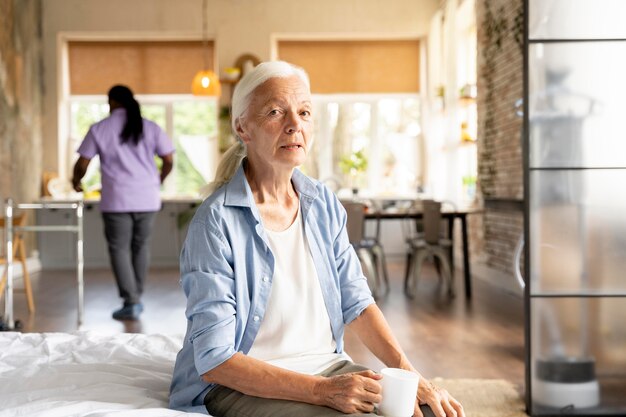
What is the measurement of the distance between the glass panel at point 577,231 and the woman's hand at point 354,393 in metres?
1.76

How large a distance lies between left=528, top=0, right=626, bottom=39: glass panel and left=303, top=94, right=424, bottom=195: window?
6.19 m

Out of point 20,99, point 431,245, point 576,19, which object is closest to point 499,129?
point 431,245

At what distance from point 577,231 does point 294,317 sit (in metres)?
1.76

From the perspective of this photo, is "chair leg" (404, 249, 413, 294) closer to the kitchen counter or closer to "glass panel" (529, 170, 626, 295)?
the kitchen counter

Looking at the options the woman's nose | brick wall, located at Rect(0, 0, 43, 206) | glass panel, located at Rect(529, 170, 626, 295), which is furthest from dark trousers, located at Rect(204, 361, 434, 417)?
brick wall, located at Rect(0, 0, 43, 206)

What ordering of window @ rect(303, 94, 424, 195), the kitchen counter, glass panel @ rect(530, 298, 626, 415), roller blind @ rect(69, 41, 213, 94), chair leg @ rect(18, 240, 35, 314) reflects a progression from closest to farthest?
glass panel @ rect(530, 298, 626, 415) < chair leg @ rect(18, 240, 35, 314) < the kitchen counter < roller blind @ rect(69, 41, 213, 94) < window @ rect(303, 94, 424, 195)

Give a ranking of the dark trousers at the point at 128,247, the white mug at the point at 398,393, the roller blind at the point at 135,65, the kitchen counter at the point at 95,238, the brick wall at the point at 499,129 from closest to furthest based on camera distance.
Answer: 1. the white mug at the point at 398,393
2. the dark trousers at the point at 128,247
3. the brick wall at the point at 499,129
4. the kitchen counter at the point at 95,238
5. the roller blind at the point at 135,65

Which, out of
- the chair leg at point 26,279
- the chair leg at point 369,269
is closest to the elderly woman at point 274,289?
the chair leg at point 26,279

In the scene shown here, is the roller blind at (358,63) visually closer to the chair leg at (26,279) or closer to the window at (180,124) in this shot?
the window at (180,124)

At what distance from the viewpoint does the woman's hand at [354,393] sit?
1193 millimetres

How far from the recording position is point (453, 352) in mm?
3764

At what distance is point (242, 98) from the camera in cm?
144

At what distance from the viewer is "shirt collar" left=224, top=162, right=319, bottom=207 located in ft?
4.58

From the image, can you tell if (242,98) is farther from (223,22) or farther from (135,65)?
(135,65)
